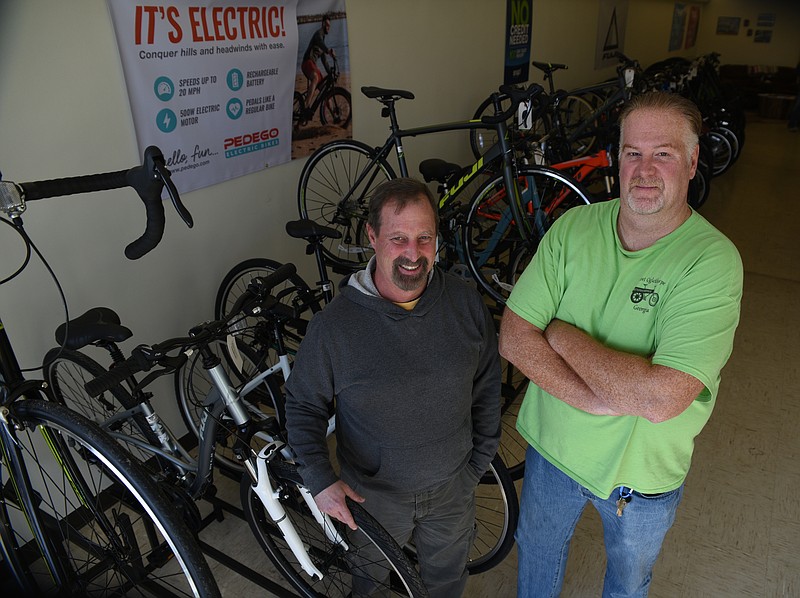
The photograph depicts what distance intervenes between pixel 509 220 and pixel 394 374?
1.86 meters

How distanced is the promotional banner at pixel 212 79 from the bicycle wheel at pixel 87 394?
79 cm

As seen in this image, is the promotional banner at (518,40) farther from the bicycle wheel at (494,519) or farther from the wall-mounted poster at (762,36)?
the wall-mounted poster at (762,36)

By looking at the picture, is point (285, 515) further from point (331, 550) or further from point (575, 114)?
point (575, 114)

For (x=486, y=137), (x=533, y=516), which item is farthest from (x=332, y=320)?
(x=486, y=137)

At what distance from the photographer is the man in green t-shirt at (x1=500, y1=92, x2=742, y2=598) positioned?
1146 millimetres

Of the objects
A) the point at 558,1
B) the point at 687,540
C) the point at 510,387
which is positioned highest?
the point at 558,1

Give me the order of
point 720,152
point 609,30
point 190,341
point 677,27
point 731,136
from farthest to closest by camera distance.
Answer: point 677,27 < point 609,30 < point 720,152 < point 731,136 < point 190,341

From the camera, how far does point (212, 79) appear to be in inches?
92.8

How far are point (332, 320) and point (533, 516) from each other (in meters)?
0.76

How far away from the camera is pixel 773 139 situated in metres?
8.74

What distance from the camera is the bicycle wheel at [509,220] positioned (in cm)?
281

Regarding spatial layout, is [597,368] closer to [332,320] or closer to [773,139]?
[332,320]

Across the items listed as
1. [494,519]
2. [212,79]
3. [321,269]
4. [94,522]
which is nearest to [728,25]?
[212,79]

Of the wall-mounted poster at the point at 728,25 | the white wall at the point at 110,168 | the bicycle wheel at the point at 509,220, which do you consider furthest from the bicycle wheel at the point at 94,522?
the wall-mounted poster at the point at 728,25
